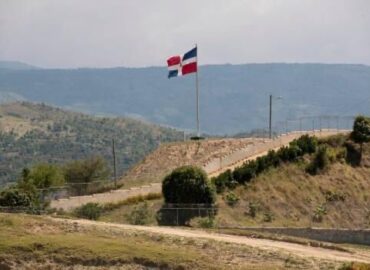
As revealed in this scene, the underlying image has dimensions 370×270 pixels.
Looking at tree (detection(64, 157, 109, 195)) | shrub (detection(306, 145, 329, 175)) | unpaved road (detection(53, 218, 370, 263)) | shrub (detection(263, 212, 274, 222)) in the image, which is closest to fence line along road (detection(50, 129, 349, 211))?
shrub (detection(306, 145, 329, 175))

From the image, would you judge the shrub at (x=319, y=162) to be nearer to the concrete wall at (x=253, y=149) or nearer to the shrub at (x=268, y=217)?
the concrete wall at (x=253, y=149)

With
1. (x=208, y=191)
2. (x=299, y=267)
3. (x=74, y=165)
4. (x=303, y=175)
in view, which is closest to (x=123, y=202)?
(x=208, y=191)

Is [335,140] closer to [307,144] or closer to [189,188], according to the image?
[307,144]

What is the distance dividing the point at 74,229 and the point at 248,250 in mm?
9869

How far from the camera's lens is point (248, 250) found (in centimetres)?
4097

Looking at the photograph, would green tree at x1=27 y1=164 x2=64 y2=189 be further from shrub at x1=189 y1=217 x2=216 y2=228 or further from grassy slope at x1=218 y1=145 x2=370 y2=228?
shrub at x1=189 y1=217 x2=216 y2=228

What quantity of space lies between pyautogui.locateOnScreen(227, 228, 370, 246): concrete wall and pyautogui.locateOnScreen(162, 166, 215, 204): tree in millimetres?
8852

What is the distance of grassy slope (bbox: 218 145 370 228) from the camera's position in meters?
64.9

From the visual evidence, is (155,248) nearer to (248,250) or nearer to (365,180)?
(248,250)

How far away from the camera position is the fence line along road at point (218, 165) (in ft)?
210

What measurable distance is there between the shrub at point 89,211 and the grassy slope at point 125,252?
13.7 metres

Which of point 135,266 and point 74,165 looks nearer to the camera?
point 135,266

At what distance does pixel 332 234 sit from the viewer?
54.2 m

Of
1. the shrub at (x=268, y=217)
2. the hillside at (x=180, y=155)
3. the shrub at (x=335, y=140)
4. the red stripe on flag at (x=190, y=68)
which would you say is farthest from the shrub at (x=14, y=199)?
the shrub at (x=335, y=140)
